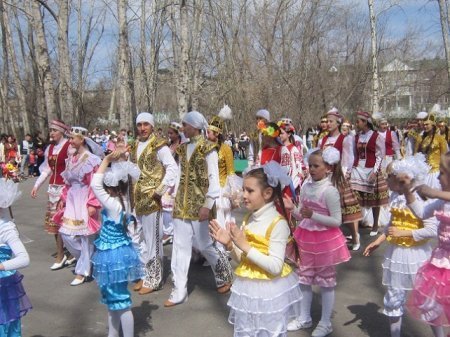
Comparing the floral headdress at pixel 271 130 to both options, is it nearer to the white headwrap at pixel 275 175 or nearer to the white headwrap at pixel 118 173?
the white headwrap at pixel 118 173

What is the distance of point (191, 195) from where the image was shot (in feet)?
17.1

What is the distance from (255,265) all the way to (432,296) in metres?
1.19

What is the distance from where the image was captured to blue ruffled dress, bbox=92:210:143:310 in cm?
381

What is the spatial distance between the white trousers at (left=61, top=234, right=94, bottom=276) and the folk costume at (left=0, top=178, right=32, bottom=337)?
2.38 metres

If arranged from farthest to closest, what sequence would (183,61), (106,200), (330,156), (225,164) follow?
(183,61) → (225,164) → (330,156) → (106,200)

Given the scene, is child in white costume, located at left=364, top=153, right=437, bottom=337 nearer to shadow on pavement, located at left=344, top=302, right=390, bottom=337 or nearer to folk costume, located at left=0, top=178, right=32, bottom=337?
shadow on pavement, located at left=344, top=302, right=390, bottom=337

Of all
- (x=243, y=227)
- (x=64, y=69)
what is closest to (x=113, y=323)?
(x=243, y=227)

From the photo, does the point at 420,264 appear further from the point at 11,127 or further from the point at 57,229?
the point at 11,127

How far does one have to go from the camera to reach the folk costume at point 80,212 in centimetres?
594

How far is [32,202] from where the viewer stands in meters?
12.8

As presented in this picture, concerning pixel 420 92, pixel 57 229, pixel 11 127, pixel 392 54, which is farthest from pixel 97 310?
pixel 420 92

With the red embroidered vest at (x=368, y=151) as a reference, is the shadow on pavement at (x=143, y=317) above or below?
below

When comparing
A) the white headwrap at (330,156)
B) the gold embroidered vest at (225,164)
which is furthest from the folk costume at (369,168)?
the white headwrap at (330,156)

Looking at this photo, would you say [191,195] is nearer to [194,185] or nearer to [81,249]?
[194,185]
